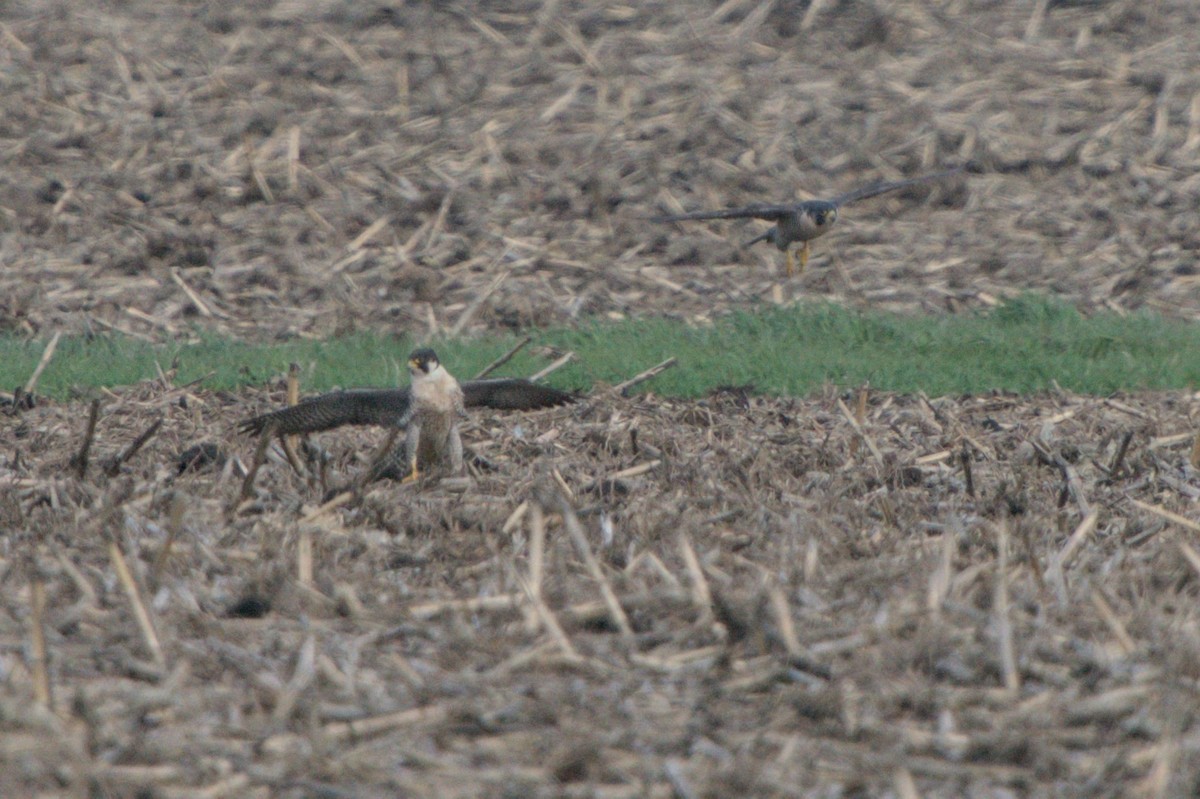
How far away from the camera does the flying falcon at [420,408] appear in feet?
23.1

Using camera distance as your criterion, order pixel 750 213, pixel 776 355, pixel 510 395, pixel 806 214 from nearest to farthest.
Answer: pixel 510 395
pixel 776 355
pixel 750 213
pixel 806 214

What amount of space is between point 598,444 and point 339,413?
3.99ft

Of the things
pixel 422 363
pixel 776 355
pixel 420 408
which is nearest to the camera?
pixel 420 408

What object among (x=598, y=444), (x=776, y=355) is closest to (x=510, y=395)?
(x=598, y=444)

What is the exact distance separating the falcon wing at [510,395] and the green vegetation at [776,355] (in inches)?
62.2

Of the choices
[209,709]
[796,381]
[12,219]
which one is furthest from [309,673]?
[12,219]

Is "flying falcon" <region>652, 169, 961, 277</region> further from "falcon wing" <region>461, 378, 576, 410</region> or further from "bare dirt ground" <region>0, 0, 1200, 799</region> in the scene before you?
"falcon wing" <region>461, 378, 576, 410</region>

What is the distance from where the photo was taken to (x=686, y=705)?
4395mm

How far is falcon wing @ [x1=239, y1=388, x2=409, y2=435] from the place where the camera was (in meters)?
7.00

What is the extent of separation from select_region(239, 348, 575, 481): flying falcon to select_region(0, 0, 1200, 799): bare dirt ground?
0.21 metres

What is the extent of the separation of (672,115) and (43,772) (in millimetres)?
10742

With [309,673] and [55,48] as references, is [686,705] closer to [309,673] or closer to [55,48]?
[309,673]

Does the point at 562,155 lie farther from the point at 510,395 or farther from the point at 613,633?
the point at 613,633

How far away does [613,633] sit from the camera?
4.86m
